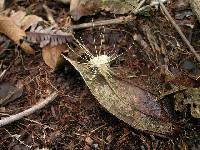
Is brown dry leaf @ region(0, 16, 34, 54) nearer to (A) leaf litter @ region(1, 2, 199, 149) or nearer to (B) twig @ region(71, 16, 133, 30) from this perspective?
(A) leaf litter @ region(1, 2, 199, 149)

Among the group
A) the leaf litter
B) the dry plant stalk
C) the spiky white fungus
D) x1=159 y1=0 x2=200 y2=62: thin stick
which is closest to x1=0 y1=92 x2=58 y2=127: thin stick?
the leaf litter

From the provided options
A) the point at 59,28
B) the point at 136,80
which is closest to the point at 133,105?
the point at 136,80

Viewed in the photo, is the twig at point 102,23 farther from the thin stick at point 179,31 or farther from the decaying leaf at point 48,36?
the thin stick at point 179,31

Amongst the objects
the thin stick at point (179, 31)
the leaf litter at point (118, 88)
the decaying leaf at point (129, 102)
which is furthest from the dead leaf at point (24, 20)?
the thin stick at point (179, 31)

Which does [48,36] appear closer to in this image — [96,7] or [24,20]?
[24,20]

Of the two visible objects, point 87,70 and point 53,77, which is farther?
point 53,77

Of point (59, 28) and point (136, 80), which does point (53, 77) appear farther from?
point (136, 80)
